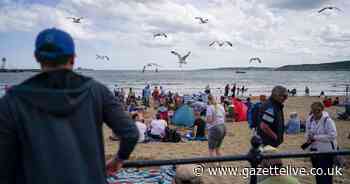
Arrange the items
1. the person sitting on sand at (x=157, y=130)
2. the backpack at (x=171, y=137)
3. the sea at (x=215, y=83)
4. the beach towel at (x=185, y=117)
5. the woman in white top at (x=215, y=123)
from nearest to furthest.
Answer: the woman in white top at (x=215, y=123) < the backpack at (x=171, y=137) < the person sitting on sand at (x=157, y=130) < the beach towel at (x=185, y=117) < the sea at (x=215, y=83)

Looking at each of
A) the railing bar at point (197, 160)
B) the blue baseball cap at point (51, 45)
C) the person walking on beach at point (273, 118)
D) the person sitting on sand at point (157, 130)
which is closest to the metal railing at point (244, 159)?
the railing bar at point (197, 160)

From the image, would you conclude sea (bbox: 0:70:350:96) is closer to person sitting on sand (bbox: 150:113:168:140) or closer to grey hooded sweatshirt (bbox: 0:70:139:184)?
person sitting on sand (bbox: 150:113:168:140)

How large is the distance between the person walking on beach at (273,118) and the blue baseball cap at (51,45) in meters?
3.64

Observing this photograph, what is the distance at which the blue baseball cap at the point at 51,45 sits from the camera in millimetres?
1446

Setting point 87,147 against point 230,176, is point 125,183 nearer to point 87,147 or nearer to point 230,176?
point 230,176

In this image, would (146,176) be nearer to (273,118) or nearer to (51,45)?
(273,118)

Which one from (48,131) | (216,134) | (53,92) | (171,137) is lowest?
(171,137)

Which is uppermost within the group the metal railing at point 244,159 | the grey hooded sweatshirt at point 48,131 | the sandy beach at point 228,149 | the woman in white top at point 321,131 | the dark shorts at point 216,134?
the grey hooded sweatshirt at point 48,131

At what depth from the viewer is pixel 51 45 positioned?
Result: 1448mm

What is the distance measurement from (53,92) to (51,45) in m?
0.21

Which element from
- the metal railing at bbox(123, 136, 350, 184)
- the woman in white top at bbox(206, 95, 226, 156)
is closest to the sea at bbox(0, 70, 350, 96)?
the woman in white top at bbox(206, 95, 226, 156)

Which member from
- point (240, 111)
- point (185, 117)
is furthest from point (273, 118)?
point (240, 111)

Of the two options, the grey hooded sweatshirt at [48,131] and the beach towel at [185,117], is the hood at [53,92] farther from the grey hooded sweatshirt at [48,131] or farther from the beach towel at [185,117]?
the beach towel at [185,117]

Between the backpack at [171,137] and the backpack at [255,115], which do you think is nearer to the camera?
the backpack at [255,115]
